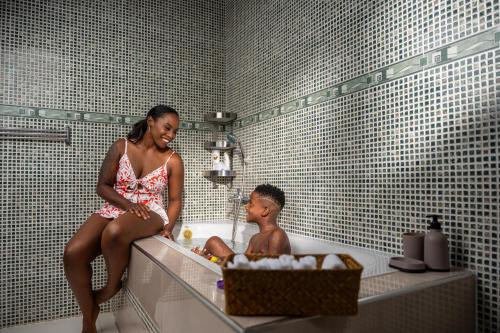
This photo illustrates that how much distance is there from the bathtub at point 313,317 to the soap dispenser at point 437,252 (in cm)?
4

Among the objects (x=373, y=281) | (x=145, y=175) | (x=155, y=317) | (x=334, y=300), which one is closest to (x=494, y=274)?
(x=373, y=281)

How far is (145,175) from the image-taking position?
7.89ft

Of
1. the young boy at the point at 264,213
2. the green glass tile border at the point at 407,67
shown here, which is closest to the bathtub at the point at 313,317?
the young boy at the point at 264,213

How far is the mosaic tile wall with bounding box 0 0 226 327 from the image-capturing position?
2.56m

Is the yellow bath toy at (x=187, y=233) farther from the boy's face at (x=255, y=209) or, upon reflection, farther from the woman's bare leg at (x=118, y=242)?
the boy's face at (x=255, y=209)

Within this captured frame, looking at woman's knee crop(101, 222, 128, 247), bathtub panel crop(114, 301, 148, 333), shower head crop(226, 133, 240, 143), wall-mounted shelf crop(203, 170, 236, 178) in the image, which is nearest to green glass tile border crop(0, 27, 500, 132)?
shower head crop(226, 133, 240, 143)

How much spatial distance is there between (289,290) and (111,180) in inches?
70.6

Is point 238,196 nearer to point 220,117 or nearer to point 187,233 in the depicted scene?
point 187,233

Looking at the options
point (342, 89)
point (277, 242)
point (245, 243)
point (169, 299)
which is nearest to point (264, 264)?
point (169, 299)

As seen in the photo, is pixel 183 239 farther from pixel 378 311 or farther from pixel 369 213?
pixel 378 311

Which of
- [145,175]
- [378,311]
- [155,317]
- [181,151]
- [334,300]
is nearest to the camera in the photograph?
[334,300]

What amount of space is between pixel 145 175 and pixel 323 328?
5.84ft

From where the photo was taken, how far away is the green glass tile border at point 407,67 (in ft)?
4.33

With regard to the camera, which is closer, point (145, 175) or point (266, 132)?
point (145, 175)
